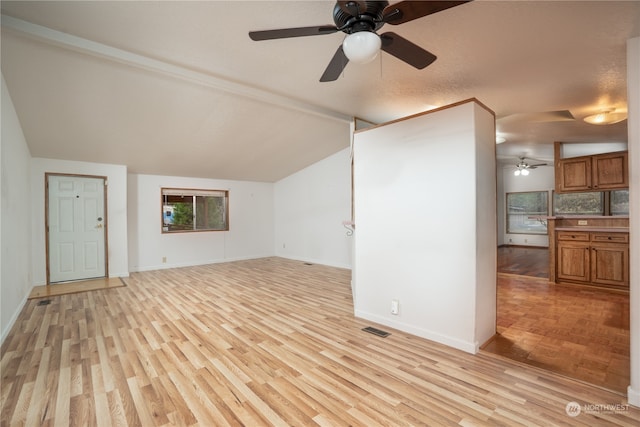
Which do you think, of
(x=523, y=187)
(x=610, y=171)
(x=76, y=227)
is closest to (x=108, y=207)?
(x=76, y=227)

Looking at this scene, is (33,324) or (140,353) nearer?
(140,353)

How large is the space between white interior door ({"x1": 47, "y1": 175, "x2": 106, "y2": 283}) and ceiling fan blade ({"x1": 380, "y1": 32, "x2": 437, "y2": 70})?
236 inches

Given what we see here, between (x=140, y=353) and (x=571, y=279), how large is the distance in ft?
20.3

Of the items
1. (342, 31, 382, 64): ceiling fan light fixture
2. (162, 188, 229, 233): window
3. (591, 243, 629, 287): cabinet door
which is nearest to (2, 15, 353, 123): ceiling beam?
(342, 31, 382, 64): ceiling fan light fixture

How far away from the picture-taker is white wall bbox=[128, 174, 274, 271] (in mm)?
6406

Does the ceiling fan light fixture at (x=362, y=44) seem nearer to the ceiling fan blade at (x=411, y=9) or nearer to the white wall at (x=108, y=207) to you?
the ceiling fan blade at (x=411, y=9)

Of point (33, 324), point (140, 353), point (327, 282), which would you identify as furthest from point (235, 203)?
point (140, 353)

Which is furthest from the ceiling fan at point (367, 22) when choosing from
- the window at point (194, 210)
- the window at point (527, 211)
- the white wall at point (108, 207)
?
the window at point (527, 211)

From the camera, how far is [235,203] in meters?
7.81

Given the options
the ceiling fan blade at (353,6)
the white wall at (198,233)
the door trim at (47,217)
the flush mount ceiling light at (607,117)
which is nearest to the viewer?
the ceiling fan blade at (353,6)

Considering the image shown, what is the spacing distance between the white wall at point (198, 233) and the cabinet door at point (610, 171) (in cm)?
731

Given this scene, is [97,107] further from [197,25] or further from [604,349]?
[604,349]

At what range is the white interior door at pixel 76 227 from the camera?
5.19 metres

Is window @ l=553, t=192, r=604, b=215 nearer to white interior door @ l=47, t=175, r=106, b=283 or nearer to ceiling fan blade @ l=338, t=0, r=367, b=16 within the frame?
ceiling fan blade @ l=338, t=0, r=367, b=16
